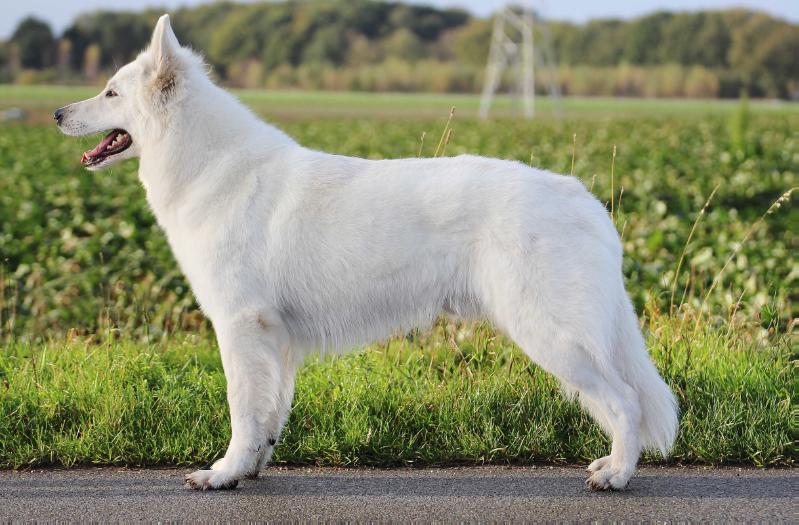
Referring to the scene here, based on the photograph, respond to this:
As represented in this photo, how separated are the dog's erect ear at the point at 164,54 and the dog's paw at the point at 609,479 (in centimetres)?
273

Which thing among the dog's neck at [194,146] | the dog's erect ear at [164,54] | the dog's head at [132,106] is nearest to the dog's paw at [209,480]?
the dog's neck at [194,146]

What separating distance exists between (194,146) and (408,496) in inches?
78.2

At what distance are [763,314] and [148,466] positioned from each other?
3849 mm

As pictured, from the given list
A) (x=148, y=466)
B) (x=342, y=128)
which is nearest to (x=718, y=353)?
(x=148, y=466)

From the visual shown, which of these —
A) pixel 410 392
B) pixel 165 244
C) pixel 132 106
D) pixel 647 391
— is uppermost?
pixel 132 106

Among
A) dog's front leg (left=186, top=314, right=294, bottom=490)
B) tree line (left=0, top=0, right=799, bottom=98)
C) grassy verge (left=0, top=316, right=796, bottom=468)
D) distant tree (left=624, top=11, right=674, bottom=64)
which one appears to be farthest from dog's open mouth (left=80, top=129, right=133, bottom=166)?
distant tree (left=624, top=11, right=674, bottom=64)

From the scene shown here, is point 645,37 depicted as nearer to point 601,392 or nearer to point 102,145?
point 102,145

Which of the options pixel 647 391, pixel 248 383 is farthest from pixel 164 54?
pixel 647 391

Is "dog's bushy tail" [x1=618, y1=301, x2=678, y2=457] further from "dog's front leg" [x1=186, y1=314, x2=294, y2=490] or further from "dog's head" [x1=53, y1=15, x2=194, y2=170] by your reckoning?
"dog's head" [x1=53, y1=15, x2=194, y2=170]

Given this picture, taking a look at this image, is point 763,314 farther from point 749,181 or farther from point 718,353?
point 749,181

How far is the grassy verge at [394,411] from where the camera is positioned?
14.9ft

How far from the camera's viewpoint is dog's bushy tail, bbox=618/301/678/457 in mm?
4180

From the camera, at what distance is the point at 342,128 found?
34.1m

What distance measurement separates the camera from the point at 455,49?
309 feet
